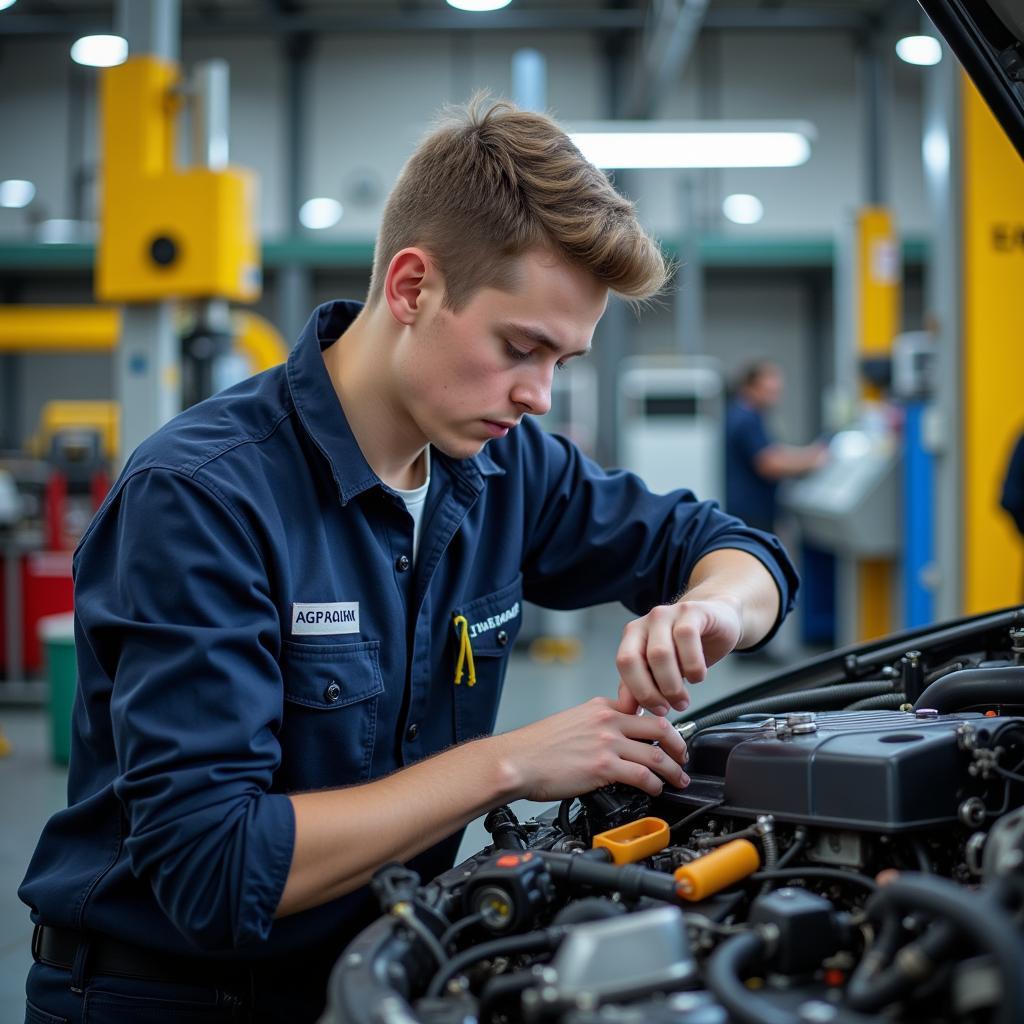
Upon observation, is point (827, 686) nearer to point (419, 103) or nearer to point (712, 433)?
point (712, 433)

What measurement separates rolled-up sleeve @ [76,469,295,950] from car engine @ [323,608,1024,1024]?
0.14 meters

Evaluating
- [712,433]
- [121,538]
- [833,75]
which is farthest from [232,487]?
[833,75]

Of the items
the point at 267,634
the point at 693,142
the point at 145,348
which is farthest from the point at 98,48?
the point at 267,634

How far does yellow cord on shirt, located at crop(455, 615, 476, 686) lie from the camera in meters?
1.41

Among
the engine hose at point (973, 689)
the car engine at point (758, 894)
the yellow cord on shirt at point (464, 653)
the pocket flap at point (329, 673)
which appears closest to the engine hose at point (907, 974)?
the car engine at point (758, 894)

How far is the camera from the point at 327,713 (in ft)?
4.02

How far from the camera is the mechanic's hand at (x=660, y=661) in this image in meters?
1.12

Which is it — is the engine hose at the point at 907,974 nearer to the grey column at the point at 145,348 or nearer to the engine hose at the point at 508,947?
the engine hose at the point at 508,947

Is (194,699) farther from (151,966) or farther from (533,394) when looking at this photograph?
(533,394)

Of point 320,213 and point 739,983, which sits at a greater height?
point 320,213

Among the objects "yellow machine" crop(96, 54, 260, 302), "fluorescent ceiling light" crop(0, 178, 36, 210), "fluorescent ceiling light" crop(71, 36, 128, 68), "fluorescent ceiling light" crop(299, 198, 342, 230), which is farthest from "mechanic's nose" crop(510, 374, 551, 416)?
"fluorescent ceiling light" crop(0, 178, 36, 210)

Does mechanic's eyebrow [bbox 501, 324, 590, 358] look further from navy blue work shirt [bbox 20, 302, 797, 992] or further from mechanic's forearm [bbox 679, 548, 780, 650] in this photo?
mechanic's forearm [bbox 679, 548, 780, 650]

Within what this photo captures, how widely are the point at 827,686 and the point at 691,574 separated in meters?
0.22

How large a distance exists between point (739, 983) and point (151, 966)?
2.27 ft
